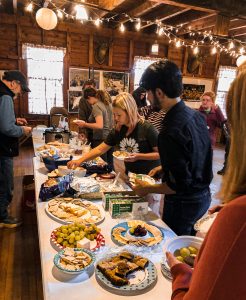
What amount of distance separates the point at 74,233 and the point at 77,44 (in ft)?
19.9

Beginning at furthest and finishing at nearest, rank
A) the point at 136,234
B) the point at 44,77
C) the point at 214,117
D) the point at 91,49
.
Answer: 1. the point at 91,49
2. the point at 44,77
3. the point at 214,117
4. the point at 136,234

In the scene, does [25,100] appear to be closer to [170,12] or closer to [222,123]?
[170,12]

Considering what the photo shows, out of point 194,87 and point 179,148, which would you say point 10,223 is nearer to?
point 179,148

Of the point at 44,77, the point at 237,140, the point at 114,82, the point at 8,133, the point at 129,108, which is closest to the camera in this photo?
the point at 237,140

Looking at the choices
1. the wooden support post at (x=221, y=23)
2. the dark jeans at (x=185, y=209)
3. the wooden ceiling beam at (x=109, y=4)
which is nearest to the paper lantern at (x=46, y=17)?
the wooden ceiling beam at (x=109, y=4)

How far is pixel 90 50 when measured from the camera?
652 centimetres

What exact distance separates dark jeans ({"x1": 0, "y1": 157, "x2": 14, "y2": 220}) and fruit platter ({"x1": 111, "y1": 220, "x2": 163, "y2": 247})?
5.91ft

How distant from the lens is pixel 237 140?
0.60 m

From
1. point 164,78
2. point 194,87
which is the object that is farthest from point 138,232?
point 194,87

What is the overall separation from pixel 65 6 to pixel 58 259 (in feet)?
18.3

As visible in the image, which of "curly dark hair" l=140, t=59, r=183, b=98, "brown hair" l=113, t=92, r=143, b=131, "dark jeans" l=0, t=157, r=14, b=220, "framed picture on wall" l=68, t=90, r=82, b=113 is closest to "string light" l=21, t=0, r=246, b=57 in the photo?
"framed picture on wall" l=68, t=90, r=82, b=113

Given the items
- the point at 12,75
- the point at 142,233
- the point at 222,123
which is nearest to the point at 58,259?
the point at 142,233

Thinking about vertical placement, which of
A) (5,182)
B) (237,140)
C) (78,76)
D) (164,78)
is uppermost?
(78,76)

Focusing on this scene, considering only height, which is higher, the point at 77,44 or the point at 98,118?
the point at 77,44
